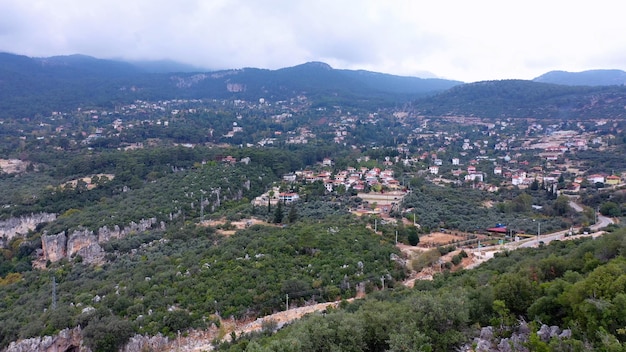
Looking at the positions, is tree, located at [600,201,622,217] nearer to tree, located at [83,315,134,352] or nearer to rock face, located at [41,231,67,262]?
tree, located at [83,315,134,352]

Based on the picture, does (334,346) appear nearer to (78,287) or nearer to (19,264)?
(78,287)

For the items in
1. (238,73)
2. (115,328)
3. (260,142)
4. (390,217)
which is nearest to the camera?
(115,328)

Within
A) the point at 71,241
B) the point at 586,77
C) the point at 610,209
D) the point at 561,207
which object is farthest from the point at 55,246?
the point at 586,77

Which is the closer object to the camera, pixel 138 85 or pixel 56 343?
pixel 56 343

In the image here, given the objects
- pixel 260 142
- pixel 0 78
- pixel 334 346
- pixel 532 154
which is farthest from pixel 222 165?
pixel 0 78

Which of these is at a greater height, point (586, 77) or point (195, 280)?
point (586, 77)

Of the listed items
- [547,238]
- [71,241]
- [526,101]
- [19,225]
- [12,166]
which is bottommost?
[19,225]

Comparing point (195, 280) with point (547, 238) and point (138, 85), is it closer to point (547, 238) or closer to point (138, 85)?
point (547, 238)

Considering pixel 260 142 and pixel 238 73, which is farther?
pixel 238 73
